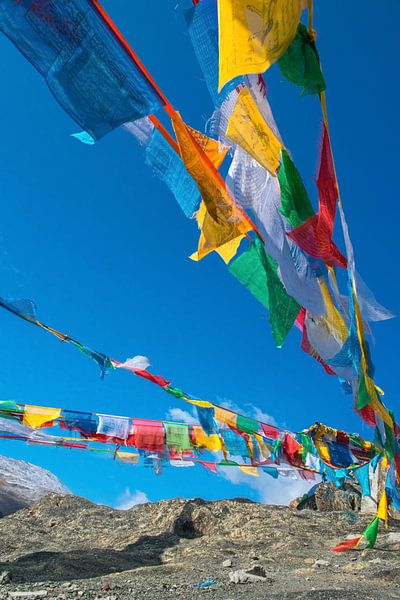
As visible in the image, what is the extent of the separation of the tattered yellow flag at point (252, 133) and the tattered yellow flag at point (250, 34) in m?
0.81

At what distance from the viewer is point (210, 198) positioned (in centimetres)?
401

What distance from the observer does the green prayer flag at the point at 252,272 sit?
16.1 feet

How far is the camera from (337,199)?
409 centimetres

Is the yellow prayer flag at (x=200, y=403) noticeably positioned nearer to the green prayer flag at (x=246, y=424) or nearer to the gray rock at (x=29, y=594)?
the green prayer flag at (x=246, y=424)

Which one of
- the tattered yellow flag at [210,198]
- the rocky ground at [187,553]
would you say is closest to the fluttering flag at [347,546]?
the rocky ground at [187,553]

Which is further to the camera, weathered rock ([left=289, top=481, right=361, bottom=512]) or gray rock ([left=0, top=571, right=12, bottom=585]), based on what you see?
weathered rock ([left=289, top=481, right=361, bottom=512])

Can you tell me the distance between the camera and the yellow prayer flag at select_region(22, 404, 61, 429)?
10.4 m

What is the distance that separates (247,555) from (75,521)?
707 centimetres

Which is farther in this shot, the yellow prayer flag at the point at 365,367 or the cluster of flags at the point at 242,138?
the yellow prayer flag at the point at 365,367

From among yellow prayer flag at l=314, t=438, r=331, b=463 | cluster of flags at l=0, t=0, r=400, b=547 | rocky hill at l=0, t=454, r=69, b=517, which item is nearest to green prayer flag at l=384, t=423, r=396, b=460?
cluster of flags at l=0, t=0, r=400, b=547

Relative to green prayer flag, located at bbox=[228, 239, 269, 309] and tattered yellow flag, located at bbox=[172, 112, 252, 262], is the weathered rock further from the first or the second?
tattered yellow flag, located at bbox=[172, 112, 252, 262]

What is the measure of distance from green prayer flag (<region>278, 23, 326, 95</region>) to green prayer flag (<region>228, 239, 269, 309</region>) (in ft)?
5.85

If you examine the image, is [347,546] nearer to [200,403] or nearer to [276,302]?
[200,403]

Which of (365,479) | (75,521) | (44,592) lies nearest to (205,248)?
(44,592)
